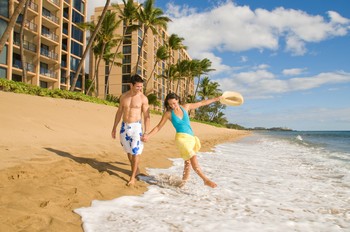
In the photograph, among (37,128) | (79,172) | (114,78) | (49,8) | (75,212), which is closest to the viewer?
(75,212)

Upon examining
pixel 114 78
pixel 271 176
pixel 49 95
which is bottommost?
pixel 271 176

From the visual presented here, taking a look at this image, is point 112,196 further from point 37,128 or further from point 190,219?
point 37,128

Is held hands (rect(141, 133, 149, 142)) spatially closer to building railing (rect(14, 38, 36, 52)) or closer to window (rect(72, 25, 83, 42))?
building railing (rect(14, 38, 36, 52))

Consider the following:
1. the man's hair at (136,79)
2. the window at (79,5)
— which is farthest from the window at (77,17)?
the man's hair at (136,79)

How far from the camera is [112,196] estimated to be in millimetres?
3676

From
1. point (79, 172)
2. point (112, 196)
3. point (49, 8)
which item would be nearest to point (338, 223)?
point (112, 196)

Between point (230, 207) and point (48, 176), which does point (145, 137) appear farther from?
point (230, 207)

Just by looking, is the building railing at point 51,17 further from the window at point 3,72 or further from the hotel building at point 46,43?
the window at point 3,72

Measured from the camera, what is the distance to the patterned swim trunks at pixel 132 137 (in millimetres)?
4332

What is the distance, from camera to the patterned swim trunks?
14.2ft

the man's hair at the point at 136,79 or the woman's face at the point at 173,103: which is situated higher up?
the man's hair at the point at 136,79

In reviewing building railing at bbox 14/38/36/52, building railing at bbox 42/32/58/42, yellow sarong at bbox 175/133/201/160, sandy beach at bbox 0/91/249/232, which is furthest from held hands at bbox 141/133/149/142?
building railing at bbox 42/32/58/42

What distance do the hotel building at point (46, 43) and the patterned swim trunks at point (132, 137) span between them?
92.8 feet

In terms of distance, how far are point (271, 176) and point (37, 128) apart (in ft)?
22.2
